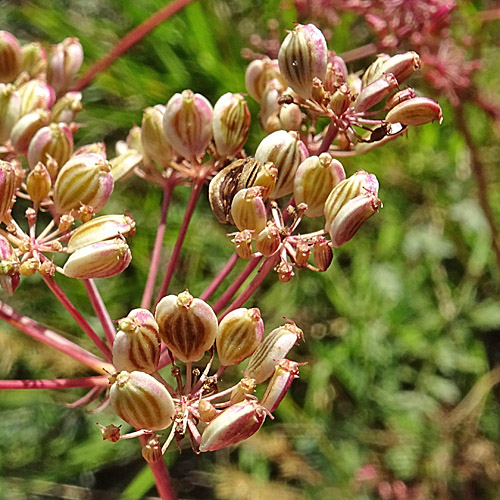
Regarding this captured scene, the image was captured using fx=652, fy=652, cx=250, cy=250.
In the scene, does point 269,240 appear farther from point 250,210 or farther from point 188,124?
point 188,124

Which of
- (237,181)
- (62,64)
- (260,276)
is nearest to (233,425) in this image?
(260,276)

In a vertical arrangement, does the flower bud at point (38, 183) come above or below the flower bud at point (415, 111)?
above

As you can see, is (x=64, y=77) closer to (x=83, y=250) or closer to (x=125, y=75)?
(x=83, y=250)

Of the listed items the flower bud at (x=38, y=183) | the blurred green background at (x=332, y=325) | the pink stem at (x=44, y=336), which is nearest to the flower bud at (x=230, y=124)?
the flower bud at (x=38, y=183)

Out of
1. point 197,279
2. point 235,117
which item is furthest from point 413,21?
point 197,279

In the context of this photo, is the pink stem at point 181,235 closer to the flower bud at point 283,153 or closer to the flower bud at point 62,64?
the flower bud at point 283,153
